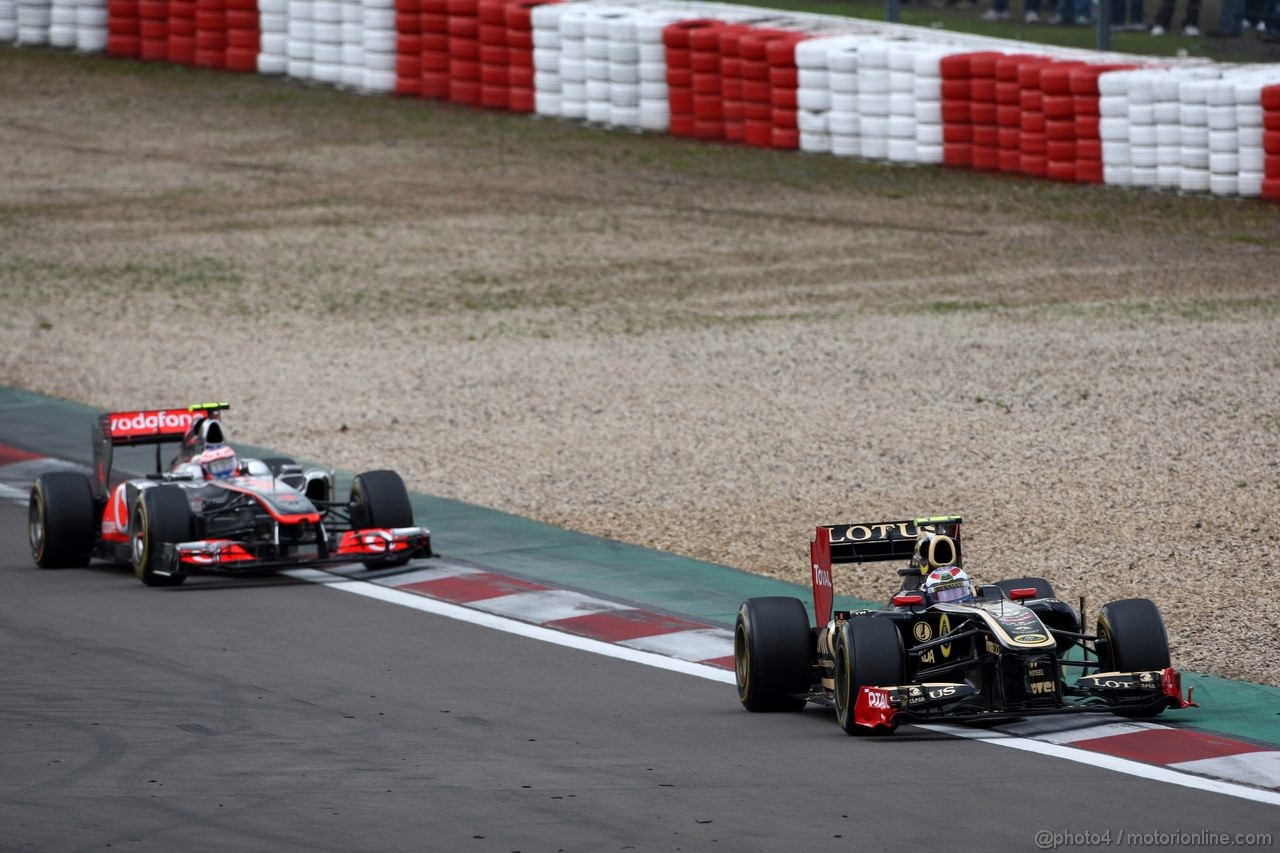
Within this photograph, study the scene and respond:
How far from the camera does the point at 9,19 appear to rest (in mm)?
40594

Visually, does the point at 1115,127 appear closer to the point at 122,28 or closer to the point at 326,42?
the point at 326,42

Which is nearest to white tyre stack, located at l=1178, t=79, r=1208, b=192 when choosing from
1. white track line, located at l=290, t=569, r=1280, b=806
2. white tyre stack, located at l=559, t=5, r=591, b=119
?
white tyre stack, located at l=559, t=5, r=591, b=119

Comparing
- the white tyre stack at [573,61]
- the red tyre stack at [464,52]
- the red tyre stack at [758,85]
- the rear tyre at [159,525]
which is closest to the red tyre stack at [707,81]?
the red tyre stack at [758,85]

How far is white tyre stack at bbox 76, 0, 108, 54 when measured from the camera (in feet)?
130

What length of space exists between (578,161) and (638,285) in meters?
7.22

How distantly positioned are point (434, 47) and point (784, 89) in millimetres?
7067

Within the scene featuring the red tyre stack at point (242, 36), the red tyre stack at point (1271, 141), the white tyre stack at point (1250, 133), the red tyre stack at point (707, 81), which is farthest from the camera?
the red tyre stack at point (242, 36)

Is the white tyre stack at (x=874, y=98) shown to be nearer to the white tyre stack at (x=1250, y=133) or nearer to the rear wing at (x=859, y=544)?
the white tyre stack at (x=1250, y=133)

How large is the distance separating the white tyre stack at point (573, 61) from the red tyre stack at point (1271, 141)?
36.1 feet

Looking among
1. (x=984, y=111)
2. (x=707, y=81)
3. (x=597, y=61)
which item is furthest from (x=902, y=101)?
(x=597, y=61)

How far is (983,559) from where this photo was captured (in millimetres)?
13688

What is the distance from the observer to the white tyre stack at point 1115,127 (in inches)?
1070

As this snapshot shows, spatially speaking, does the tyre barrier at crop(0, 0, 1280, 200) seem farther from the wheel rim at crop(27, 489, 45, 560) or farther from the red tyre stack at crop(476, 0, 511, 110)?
the wheel rim at crop(27, 489, 45, 560)

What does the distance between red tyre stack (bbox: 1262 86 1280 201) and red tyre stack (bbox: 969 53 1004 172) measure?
392 cm
